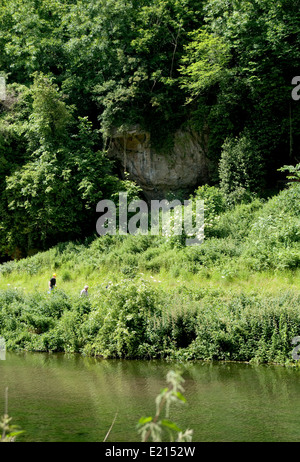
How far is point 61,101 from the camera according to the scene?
26.0m

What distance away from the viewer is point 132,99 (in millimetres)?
25328

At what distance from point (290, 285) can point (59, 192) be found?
1266cm

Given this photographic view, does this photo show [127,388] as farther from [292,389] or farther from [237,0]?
[237,0]

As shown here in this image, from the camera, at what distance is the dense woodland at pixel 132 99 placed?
23391mm

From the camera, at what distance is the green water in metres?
Result: 7.69

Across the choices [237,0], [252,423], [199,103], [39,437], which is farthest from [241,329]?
[237,0]

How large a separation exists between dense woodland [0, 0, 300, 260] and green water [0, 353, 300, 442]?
1192cm

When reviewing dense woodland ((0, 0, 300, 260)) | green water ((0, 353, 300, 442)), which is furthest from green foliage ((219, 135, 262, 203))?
green water ((0, 353, 300, 442))

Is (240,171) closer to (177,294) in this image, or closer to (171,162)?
(171,162)

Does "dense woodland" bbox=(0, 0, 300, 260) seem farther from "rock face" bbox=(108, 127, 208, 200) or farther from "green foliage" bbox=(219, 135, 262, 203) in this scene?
"rock face" bbox=(108, 127, 208, 200)

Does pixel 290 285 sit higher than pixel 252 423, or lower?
higher

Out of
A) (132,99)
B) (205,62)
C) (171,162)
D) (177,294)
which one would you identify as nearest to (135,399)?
(177,294)

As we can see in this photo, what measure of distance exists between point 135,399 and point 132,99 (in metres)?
18.7

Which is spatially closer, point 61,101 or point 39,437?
point 39,437
